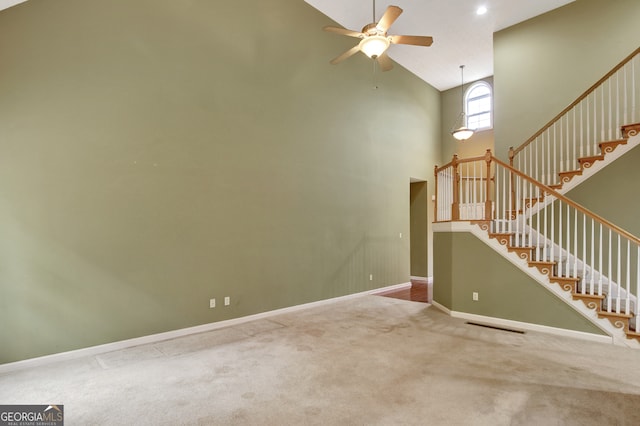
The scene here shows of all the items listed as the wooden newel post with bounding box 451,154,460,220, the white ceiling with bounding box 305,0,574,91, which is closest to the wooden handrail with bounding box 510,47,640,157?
the wooden newel post with bounding box 451,154,460,220

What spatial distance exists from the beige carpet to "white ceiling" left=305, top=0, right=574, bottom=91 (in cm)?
576

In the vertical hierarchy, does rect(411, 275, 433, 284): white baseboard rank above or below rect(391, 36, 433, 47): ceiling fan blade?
below

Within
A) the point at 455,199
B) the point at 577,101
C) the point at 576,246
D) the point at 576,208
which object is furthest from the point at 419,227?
the point at 576,246

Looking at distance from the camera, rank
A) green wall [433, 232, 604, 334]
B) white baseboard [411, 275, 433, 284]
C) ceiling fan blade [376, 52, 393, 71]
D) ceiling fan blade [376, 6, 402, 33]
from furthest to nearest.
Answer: white baseboard [411, 275, 433, 284] → ceiling fan blade [376, 52, 393, 71] → green wall [433, 232, 604, 334] → ceiling fan blade [376, 6, 402, 33]

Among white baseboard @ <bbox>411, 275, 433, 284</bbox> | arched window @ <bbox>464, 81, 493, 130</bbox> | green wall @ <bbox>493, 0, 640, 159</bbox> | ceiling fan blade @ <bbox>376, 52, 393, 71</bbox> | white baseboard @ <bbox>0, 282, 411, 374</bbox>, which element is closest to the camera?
white baseboard @ <bbox>0, 282, 411, 374</bbox>

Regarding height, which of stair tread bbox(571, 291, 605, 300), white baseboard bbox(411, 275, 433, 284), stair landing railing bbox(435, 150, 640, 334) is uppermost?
stair landing railing bbox(435, 150, 640, 334)

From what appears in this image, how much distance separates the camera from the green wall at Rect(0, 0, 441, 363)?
335 centimetres

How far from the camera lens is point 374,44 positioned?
383 cm

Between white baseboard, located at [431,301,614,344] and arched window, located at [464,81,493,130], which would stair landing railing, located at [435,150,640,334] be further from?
arched window, located at [464,81,493,130]

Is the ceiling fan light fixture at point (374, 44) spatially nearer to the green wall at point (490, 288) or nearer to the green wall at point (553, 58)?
the green wall at point (490, 288)

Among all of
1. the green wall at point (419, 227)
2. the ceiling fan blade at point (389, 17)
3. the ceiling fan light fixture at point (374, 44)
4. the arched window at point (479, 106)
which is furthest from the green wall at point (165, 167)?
the arched window at point (479, 106)

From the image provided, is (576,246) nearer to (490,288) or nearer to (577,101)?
(490,288)

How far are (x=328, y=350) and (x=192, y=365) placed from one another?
1451mm

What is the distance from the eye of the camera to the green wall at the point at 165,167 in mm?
3346
